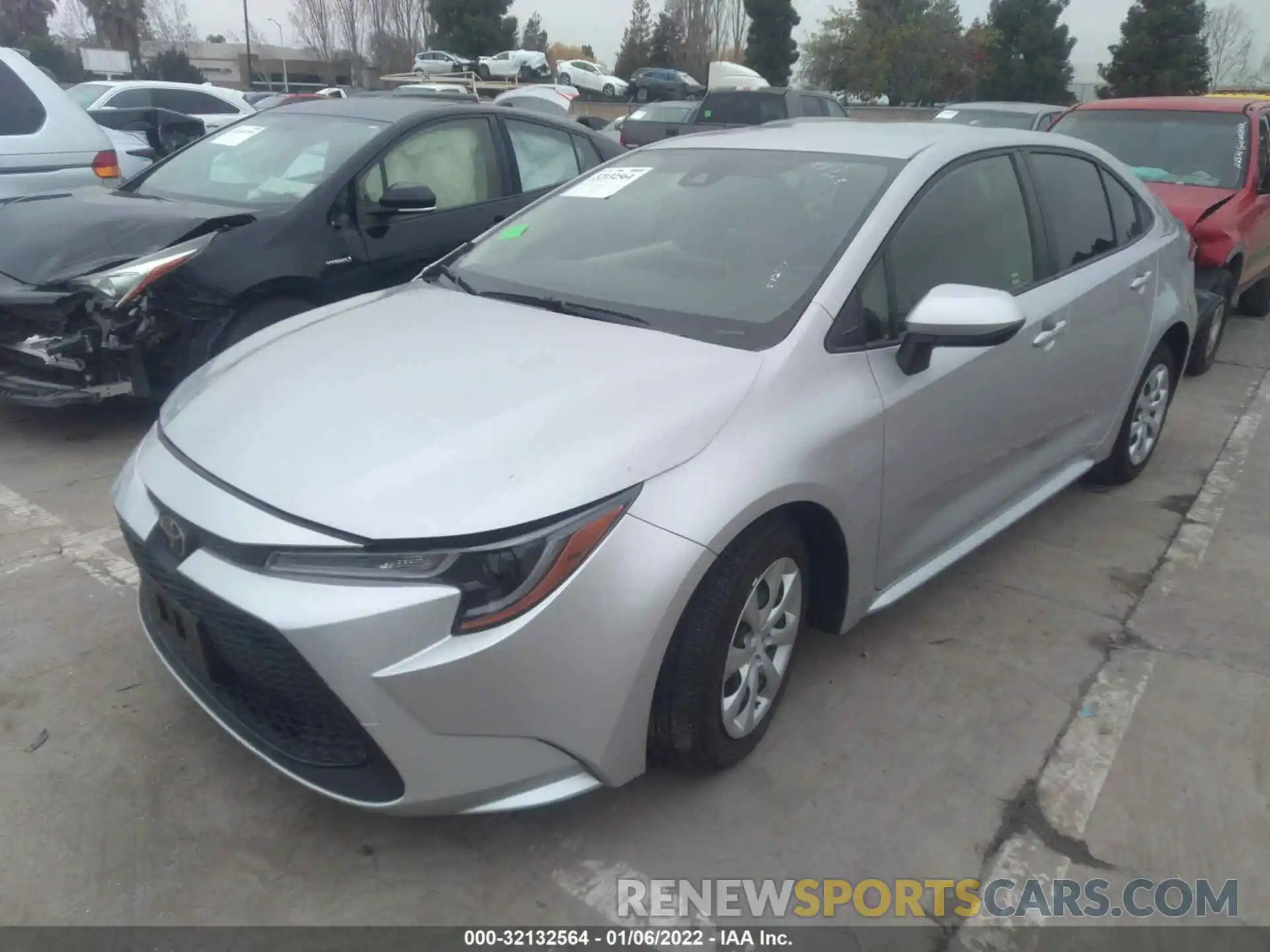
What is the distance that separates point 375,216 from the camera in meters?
5.03

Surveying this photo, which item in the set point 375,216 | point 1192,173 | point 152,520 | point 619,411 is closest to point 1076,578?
point 619,411

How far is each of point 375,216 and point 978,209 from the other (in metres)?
2.96

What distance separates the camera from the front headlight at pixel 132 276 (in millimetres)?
4449

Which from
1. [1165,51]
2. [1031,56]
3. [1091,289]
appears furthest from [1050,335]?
[1031,56]

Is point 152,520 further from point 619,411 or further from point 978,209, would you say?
point 978,209

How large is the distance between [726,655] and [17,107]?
243 inches

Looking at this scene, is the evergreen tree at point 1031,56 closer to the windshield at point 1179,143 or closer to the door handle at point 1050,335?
the windshield at point 1179,143

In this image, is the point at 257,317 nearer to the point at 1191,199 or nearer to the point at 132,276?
the point at 132,276

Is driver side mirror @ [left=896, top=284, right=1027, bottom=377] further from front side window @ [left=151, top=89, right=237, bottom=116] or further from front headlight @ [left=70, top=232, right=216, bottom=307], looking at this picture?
front side window @ [left=151, top=89, right=237, bottom=116]

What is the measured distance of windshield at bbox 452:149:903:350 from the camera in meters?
2.84

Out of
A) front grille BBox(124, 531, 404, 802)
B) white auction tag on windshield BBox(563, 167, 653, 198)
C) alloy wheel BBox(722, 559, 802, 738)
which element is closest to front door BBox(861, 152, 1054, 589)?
alloy wheel BBox(722, 559, 802, 738)

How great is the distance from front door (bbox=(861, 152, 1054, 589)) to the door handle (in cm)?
2

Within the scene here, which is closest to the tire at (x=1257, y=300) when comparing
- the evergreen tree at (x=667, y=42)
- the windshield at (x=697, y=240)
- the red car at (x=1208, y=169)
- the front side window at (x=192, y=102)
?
the red car at (x=1208, y=169)

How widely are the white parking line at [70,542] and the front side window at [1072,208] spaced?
3.54m
